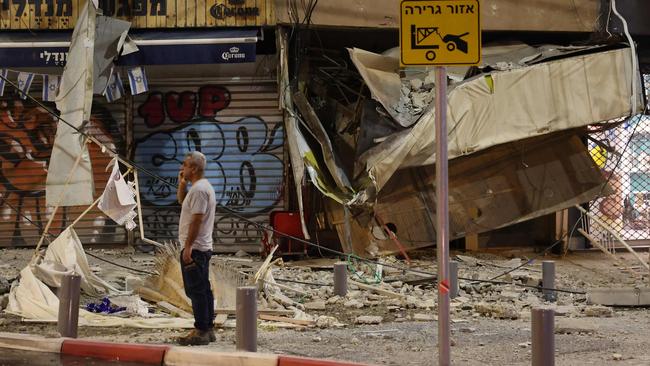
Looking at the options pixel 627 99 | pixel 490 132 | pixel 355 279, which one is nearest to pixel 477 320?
pixel 355 279

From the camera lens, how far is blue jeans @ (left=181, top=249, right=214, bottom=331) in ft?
29.2

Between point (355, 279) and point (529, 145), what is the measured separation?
4.21 metres

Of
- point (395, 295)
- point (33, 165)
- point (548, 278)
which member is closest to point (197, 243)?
point (395, 295)

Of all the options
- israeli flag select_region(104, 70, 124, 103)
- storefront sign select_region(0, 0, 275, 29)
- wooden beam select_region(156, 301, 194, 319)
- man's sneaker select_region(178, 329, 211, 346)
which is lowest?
man's sneaker select_region(178, 329, 211, 346)

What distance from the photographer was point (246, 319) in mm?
8258

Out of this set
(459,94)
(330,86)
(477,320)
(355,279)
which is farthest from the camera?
(330,86)

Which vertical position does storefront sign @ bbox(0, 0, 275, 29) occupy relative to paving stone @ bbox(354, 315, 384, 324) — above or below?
above

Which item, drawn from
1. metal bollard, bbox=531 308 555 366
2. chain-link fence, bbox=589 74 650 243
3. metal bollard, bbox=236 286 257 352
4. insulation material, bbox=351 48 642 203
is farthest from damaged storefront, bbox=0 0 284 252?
metal bollard, bbox=531 308 555 366

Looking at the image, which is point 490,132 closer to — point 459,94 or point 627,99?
point 459,94

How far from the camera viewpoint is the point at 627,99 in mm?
15000

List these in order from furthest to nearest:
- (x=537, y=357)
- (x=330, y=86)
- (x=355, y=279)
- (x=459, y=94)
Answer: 1. (x=330, y=86)
2. (x=459, y=94)
3. (x=355, y=279)
4. (x=537, y=357)

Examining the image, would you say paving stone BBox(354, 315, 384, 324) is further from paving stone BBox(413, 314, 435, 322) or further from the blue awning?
the blue awning

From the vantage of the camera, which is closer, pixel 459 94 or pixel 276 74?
pixel 459 94

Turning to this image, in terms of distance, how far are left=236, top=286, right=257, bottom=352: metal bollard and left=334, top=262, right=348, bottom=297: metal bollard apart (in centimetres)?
371
